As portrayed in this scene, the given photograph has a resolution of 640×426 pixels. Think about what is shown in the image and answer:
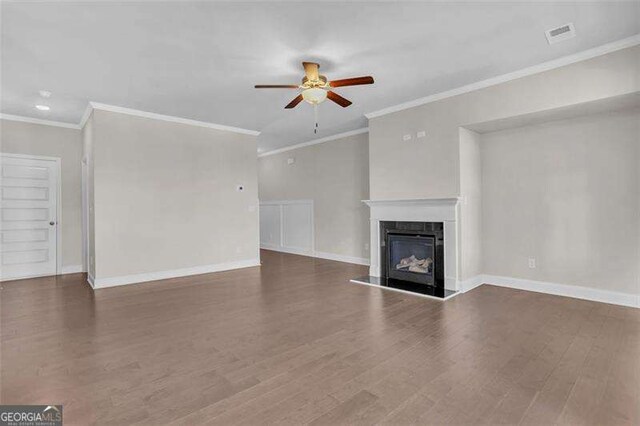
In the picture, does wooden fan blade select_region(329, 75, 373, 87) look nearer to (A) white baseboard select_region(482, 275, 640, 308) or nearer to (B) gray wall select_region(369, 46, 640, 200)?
(B) gray wall select_region(369, 46, 640, 200)

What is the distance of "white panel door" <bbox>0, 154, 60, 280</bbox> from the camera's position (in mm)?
5211

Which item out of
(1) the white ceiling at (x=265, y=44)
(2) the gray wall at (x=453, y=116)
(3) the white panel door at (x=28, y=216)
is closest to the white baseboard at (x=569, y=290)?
(2) the gray wall at (x=453, y=116)

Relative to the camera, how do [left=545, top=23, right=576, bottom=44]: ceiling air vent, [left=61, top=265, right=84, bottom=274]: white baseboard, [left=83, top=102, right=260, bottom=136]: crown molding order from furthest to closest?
[left=61, top=265, right=84, bottom=274]: white baseboard < [left=83, top=102, right=260, bottom=136]: crown molding < [left=545, top=23, right=576, bottom=44]: ceiling air vent

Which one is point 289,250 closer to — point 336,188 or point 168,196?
point 336,188

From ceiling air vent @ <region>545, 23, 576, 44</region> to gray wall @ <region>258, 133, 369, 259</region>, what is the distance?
3.63 m

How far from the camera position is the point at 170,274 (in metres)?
5.36

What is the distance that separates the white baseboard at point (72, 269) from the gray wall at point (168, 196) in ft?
5.60

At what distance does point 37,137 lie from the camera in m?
A: 5.47

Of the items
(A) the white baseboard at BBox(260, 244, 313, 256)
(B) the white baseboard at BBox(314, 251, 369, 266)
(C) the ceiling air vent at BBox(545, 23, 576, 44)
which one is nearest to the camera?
(C) the ceiling air vent at BBox(545, 23, 576, 44)

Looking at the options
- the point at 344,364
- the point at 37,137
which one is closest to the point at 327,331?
the point at 344,364

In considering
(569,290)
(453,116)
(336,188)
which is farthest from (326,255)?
(569,290)

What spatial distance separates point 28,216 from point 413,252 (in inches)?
258

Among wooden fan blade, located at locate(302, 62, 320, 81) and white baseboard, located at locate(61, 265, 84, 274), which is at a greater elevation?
wooden fan blade, located at locate(302, 62, 320, 81)

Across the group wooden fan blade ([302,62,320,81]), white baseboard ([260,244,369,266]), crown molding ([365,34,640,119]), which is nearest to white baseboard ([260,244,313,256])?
white baseboard ([260,244,369,266])
